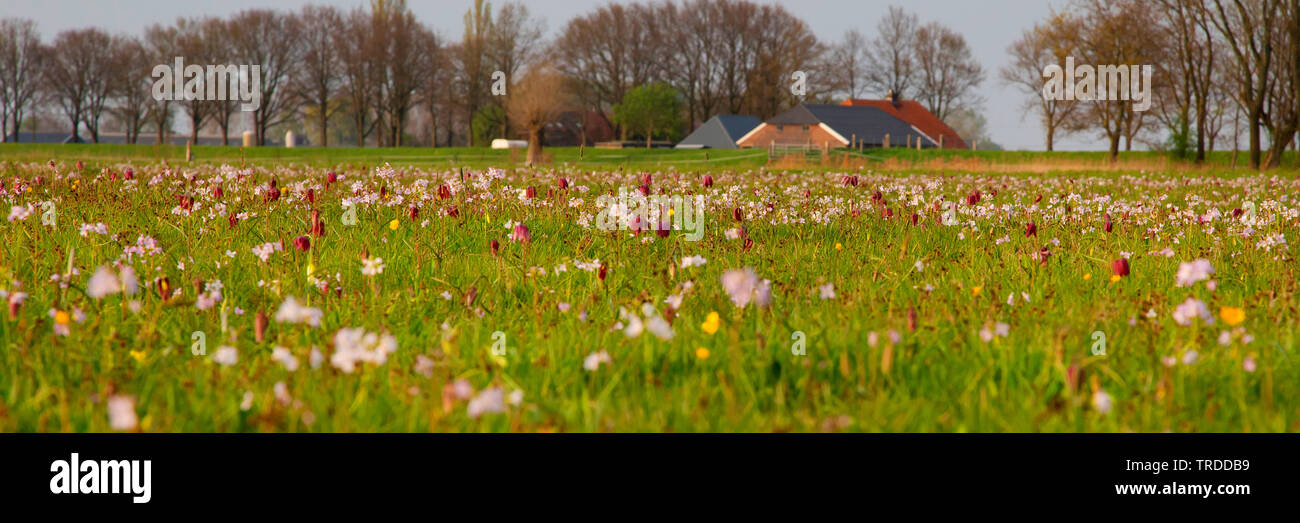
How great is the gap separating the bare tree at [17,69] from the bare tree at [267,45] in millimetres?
16037

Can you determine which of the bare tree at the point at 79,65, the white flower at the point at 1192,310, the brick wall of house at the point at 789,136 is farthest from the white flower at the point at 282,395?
the bare tree at the point at 79,65

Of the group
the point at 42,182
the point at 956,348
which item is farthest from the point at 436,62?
the point at 956,348

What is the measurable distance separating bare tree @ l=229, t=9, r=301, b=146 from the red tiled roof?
1721 inches

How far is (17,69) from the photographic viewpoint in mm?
70750

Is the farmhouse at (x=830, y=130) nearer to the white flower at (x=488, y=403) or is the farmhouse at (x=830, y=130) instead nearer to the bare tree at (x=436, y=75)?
the bare tree at (x=436, y=75)

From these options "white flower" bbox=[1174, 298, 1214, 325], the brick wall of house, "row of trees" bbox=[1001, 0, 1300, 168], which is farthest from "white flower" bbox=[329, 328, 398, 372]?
the brick wall of house

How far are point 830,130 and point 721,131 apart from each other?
8816 mm

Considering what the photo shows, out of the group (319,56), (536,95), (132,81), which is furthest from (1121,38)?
(132,81)

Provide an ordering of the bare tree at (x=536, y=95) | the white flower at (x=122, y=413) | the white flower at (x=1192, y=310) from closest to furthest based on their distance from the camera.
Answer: the white flower at (x=122, y=413)
the white flower at (x=1192, y=310)
the bare tree at (x=536, y=95)

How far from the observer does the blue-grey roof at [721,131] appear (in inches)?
2963

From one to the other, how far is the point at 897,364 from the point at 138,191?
758 cm

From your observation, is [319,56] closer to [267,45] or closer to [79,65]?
[267,45]

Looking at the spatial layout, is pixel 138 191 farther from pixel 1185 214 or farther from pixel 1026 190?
pixel 1026 190

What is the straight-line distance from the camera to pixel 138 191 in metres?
8.38
